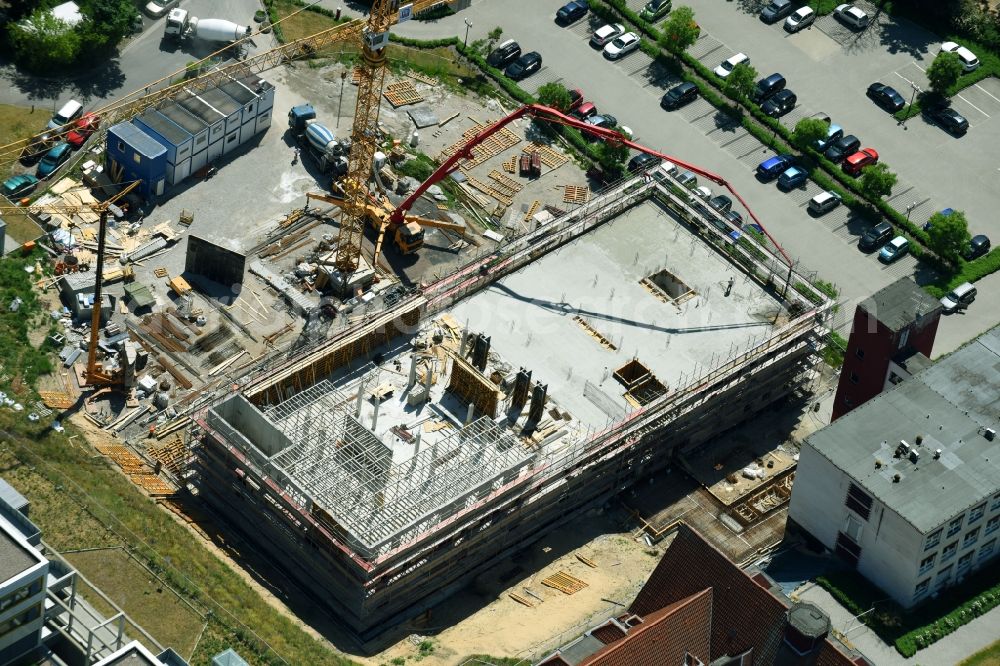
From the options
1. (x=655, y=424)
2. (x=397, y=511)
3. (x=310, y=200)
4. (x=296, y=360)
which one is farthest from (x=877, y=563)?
(x=310, y=200)

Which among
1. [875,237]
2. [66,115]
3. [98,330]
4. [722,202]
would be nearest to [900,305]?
[875,237]

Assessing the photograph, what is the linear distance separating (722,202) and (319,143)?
A: 129 feet

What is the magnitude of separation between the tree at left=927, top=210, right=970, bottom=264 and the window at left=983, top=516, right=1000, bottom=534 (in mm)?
39431

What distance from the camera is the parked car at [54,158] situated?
188250 millimetres

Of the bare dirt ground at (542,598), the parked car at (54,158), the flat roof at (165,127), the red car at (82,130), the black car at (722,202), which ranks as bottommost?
the bare dirt ground at (542,598)

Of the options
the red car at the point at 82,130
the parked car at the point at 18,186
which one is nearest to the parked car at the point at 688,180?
the red car at the point at 82,130

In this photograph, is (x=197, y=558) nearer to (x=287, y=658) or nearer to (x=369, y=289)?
(x=287, y=658)

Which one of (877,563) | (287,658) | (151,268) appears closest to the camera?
(287,658)

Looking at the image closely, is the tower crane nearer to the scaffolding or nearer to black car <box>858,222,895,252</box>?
the scaffolding

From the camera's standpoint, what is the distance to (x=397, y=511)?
511 feet

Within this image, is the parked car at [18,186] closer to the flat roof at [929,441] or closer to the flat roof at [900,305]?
the flat roof at [929,441]

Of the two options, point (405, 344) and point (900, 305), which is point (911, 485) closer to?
point (900, 305)

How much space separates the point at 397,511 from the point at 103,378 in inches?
1225

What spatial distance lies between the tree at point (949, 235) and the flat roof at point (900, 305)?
2295cm
